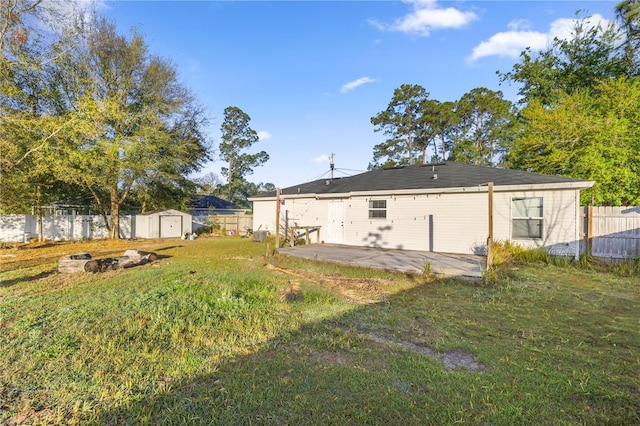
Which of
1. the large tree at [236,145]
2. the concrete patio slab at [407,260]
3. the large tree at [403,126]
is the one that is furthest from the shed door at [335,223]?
the large tree at [236,145]

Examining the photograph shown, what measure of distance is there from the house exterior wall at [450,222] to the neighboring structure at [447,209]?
0.07 ft

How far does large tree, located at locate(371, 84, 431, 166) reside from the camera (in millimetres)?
28672

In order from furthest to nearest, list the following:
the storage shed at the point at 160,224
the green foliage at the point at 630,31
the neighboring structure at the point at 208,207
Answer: the neighboring structure at the point at 208,207, the storage shed at the point at 160,224, the green foliage at the point at 630,31

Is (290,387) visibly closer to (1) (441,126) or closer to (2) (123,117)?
(2) (123,117)

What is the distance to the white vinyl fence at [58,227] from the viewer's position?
1458 cm

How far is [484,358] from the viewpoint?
311 cm

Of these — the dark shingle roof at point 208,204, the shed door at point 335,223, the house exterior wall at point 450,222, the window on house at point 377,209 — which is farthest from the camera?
the dark shingle roof at point 208,204

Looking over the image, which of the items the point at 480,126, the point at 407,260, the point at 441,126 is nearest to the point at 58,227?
the point at 407,260

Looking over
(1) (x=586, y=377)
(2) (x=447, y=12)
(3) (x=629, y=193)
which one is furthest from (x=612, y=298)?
(2) (x=447, y=12)

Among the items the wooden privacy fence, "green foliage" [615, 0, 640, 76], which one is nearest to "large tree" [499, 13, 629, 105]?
"green foliage" [615, 0, 640, 76]

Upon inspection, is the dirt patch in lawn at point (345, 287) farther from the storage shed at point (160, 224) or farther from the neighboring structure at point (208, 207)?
the neighboring structure at point (208, 207)

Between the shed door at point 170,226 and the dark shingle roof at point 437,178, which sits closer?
the dark shingle roof at point 437,178

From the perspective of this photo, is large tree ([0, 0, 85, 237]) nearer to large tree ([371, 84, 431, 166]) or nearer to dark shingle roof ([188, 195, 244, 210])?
dark shingle roof ([188, 195, 244, 210])

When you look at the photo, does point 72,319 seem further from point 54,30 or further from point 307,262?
point 54,30
